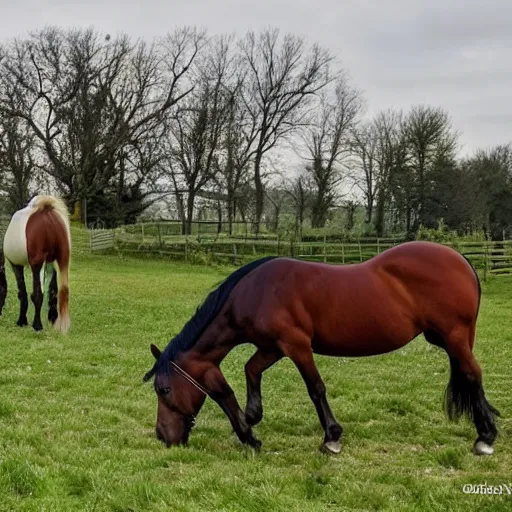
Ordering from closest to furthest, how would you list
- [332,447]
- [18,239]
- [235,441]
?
[332,447]
[235,441]
[18,239]

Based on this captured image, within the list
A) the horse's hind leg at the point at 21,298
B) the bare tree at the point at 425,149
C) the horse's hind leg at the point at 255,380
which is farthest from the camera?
the bare tree at the point at 425,149

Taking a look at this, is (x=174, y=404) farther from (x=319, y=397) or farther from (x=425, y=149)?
(x=425, y=149)

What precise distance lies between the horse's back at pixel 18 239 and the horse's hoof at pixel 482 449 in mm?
7771

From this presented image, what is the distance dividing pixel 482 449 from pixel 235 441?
1.94 meters

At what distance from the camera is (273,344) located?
4.32m

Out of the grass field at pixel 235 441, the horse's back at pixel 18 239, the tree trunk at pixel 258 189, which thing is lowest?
the grass field at pixel 235 441

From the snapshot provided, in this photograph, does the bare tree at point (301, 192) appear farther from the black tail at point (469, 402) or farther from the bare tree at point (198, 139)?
the black tail at point (469, 402)

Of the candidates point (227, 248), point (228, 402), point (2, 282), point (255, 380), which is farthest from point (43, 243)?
point (227, 248)

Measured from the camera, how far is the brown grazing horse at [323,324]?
4309 mm

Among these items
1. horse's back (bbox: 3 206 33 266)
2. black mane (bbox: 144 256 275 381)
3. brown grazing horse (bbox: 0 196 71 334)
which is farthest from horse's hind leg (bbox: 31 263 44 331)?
black mane (bbox: 144 256 275 381)

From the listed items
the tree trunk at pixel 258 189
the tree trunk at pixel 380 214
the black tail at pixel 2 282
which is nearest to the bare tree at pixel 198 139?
the tree trunk at pixel 258 189

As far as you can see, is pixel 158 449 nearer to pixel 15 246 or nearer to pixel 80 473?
pixel 80 473

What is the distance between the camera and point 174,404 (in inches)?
170

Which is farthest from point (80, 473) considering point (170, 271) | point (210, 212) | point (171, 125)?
point (210, 212)
